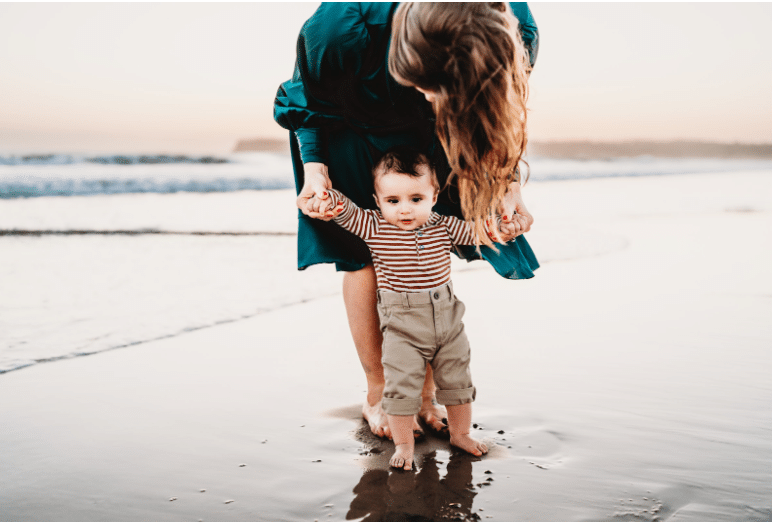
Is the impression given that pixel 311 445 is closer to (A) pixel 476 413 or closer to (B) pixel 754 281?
(A) pixel 476 413

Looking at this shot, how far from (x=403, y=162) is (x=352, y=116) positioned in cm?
25

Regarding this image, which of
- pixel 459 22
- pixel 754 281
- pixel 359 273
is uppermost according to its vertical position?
pixel 459 22

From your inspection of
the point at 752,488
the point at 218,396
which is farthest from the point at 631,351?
the point at 218,396

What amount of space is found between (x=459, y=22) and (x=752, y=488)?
4.57ft

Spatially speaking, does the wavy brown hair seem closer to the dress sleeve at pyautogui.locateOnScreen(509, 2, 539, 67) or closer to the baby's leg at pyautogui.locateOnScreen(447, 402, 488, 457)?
the dress sleeve at pyautogui.locateOnScreen(509, 2, 539, 67)

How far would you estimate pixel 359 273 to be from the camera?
2.20m

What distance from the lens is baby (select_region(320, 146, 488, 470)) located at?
6.26ft

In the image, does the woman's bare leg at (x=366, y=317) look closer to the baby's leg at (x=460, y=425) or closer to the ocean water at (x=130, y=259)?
the baby's leg at (x=460, y=425)

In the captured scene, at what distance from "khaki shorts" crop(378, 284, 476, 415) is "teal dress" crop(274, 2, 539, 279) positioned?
0.98 ft

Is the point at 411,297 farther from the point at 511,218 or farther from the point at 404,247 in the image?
the point at 511,218

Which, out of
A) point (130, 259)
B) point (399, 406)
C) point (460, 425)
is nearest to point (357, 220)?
point (399, 406)

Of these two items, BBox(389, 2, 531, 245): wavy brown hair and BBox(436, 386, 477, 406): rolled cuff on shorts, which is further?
BBox(436, 386, 477, 406): rolled cuff on shorts

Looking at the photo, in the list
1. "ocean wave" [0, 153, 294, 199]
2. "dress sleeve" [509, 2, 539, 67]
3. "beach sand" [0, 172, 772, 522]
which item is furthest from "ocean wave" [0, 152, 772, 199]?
"dress sleeve" [509, 2, 539, 67]

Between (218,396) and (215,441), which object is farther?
(218,396)
